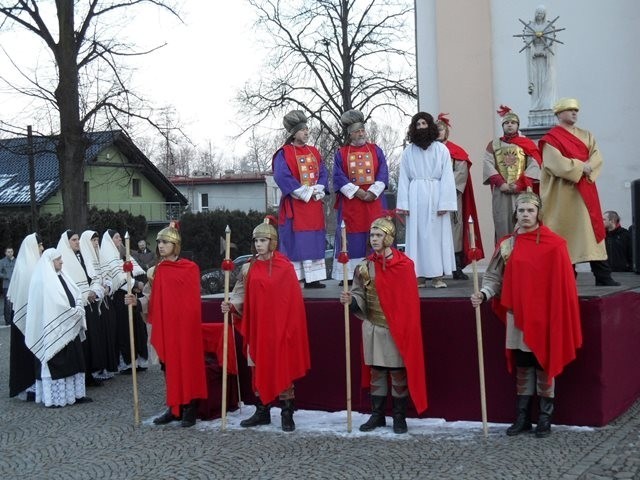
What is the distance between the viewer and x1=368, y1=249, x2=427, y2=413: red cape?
7.46 m

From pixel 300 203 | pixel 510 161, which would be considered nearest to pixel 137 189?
pixel 300 203

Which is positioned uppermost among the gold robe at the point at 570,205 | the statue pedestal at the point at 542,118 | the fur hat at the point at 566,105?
the statue pedestal at the point at 542,118

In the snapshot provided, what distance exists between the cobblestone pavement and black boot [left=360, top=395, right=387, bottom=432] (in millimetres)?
160

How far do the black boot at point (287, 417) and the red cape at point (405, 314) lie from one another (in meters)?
1.15

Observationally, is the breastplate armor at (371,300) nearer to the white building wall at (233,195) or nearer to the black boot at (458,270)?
the black boot at (458,270)

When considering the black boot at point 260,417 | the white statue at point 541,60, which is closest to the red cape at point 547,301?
the black boot at point 260,417

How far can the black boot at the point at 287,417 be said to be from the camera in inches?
313

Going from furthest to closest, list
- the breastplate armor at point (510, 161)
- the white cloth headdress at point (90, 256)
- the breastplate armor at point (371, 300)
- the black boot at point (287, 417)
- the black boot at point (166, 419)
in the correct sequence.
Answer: the white cloth headdress at point (90, 256) < the breastplate armor at point (510, 161) < the black boot at point (166, 419) < the black boot at point (287, 417) < the breastplate armor at point (371, 300)

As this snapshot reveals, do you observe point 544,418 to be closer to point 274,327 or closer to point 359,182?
point 274,327

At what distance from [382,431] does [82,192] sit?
14.4m

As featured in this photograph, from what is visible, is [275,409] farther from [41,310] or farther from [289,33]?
[289,33]

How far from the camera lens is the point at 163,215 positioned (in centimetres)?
4725

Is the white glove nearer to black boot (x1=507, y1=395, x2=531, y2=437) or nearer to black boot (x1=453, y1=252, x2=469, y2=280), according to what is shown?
black boot (x1=453, y1=252, x2=469, y2=280)

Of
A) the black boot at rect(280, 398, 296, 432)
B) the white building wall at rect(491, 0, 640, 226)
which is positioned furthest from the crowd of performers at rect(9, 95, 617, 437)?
the white building wall at rect(491, 0, 640, 226)
